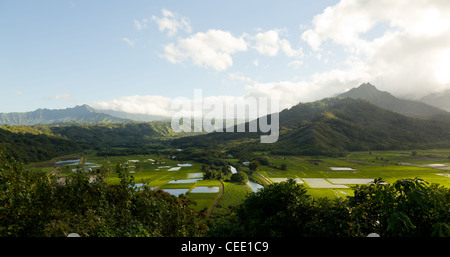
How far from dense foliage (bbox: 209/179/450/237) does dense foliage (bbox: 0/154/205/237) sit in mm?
6207

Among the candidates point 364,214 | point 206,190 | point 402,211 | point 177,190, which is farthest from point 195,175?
point 402,211

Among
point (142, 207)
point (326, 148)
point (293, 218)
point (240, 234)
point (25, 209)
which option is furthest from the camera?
point (326, 148)

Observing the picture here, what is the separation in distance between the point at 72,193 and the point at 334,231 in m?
19.7

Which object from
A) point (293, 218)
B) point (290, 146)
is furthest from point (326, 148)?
point (293, 218)

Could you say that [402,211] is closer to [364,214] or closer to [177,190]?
[364,214]

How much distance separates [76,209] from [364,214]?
20.7m

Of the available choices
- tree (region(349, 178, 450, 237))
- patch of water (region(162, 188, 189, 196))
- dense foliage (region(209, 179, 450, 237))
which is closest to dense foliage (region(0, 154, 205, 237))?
dense foliage (region(209, 179, 450, 237))

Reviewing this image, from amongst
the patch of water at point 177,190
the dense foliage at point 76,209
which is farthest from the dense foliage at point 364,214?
the patch of water at point 177,190

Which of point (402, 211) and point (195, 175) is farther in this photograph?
point (195, 175)

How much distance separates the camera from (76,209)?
49.7ft

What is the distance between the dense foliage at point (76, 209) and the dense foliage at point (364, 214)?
6207 millimetres

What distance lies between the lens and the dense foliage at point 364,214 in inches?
280
